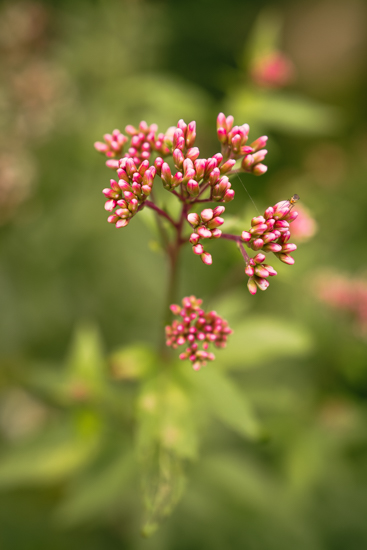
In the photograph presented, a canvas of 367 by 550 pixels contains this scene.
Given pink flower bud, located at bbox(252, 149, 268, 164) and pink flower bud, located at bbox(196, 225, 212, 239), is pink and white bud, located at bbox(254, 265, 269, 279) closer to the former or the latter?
pink flower bud, located at bbox(196, 225, 212, 239)

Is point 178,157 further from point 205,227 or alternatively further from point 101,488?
point 101,488

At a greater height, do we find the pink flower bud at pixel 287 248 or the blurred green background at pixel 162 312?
the pink flower bud at pixel 287 248

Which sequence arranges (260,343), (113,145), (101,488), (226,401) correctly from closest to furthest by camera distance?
1. (113,145)
2. (226,401)
3. (260,343)
4. (101,488)

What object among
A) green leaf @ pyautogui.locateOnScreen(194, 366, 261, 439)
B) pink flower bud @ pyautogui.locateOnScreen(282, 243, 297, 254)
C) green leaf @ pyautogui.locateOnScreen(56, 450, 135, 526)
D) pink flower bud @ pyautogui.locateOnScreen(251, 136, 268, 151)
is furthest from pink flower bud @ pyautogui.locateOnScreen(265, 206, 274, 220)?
green leaf @ pyautogui.locateOnScreen(56, 450, 135, 526)

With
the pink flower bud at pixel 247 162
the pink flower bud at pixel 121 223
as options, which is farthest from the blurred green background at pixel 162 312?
the pink flower bud at pixel 121 223

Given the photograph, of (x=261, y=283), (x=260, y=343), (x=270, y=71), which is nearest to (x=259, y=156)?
(x=261, y=283)

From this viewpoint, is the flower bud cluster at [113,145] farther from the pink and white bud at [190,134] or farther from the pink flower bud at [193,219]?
the pink flower bud at [193,219]
